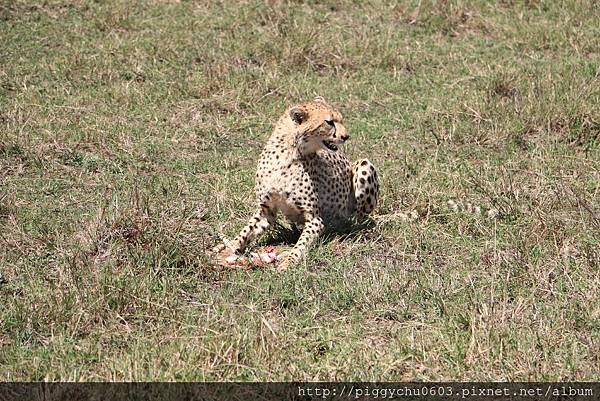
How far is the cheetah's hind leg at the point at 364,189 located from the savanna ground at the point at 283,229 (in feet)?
0.48

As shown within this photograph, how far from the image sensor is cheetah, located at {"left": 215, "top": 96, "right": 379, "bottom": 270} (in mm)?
5664

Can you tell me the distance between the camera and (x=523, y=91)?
805cm

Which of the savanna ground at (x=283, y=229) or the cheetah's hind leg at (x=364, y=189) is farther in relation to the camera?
the cheetah's hind leg at (x=364, y=189)

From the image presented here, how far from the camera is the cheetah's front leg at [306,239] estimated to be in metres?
5.34

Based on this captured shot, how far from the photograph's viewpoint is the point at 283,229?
19.7 ft

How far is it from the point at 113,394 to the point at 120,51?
5.15m

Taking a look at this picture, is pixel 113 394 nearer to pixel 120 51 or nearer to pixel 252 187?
pixel 252 187

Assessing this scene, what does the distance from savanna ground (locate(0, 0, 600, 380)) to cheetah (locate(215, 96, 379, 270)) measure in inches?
7.8

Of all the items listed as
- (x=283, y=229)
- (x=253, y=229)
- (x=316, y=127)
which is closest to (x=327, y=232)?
(x=283, y=229)

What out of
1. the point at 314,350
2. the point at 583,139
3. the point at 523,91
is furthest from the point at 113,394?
the point at 523,91

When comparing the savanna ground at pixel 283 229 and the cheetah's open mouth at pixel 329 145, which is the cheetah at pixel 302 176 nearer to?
the cheetah's open mouth at pixel 329 145

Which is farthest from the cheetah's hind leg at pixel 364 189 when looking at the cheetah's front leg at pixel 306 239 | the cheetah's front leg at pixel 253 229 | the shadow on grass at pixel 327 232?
the cheetah's front leg at pixel 253 229

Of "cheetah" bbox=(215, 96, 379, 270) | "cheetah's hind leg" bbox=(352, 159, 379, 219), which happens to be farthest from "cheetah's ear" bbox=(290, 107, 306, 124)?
"cheetah's hind leg" bbox=(352, 159, 379, 219)

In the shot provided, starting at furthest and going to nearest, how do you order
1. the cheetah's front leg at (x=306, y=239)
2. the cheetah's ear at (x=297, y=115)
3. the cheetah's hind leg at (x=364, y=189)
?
the cheetah's hind leg at (x=364, y=189) → the cheetah's ear at (x=297, y=115) → the cheetah's front leg at (x=306, y=239)
